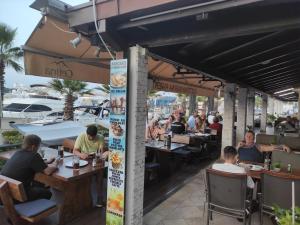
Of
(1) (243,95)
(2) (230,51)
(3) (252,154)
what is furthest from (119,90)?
(1) (243,95)

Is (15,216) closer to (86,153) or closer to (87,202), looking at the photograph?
(87,202)

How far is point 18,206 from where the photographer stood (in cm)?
335

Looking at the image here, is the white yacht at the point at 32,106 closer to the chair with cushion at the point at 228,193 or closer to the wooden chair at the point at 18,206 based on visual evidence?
the wooden chair at the point at 18,206

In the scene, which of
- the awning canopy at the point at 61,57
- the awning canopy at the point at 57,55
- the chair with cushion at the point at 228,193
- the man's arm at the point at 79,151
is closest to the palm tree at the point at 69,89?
the man's arm at the point at 79,151

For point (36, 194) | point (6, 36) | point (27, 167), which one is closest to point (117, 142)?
point (27, 167)

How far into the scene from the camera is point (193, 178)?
614 cm

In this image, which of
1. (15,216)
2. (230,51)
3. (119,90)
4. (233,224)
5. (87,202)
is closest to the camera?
(15,216)

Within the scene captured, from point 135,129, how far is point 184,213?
1.77 metres

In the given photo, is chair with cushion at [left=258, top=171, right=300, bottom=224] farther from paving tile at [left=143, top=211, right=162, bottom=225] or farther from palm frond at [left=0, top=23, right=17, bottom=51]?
palm frond at [left=0, top=23, right=17, bottom=51]

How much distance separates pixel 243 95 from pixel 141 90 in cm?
702

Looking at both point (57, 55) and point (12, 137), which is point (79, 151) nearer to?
point (57, 55)

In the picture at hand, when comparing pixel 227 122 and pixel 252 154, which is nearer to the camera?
pixel 252 154

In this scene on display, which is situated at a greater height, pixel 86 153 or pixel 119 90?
pixel 119 90

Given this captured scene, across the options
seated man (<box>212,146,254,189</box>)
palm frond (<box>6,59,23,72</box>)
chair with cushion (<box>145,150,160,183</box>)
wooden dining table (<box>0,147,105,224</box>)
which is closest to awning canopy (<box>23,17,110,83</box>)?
wooden dining table (<box>0,147,105,224</box>)
